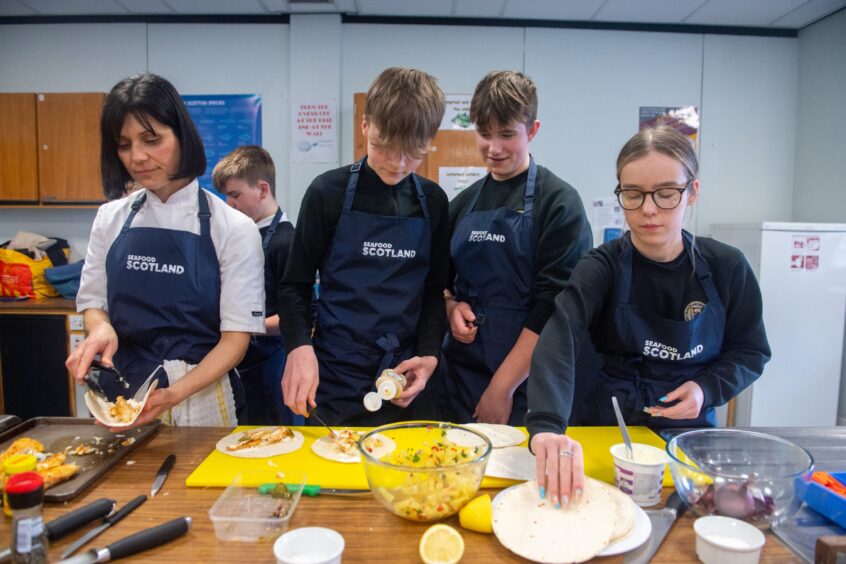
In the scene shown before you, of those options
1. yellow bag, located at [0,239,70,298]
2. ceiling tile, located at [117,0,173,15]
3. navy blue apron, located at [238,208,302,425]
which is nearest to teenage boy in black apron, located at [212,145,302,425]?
navy blue apron, located at [238,208,302,425]

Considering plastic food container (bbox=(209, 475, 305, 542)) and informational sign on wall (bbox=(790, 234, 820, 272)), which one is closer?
plastic food container (bbox=(209, 475, 305, 542))

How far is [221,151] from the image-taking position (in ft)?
13.8

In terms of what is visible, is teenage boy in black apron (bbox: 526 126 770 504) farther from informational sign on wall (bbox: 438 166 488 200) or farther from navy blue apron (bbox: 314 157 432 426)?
A: informational sign on wall (bbox: 438 166 488 200)

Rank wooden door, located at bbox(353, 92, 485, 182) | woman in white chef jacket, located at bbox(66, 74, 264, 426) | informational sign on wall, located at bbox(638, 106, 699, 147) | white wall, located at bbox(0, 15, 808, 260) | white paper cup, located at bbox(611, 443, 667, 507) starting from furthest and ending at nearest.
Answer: informational sign on wall, located at bbox(638, 106, 699, 147), white wall, located at bbox(0, 15, 808, 260), wooden door, located at bbox(353, 92, 485, 182), woman in white chef jacket, located at bbox(66, 74, 264, 426), white paper cup, located at bbox(611, 443, 667, 507)

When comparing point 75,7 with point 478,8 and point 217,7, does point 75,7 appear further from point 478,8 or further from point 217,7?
point 478,8

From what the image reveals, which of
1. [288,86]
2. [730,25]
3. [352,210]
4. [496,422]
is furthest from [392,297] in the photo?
[730,25]

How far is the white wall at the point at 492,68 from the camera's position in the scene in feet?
13.5

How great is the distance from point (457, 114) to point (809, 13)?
8.81ft

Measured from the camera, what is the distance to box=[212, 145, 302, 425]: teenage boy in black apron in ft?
7.55

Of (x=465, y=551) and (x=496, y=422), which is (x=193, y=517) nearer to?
(x=465, y=551)

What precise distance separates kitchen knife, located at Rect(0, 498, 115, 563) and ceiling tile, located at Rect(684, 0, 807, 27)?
4494 millimetres

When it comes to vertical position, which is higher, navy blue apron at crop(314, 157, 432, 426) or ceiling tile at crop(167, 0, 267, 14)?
ceiling tile at crop(167, 0, 267, 14)

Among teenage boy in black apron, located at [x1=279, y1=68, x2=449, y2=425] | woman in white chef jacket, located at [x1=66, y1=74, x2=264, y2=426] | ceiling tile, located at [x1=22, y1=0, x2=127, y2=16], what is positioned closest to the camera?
woman in white chef jacket, located at [x1=66, y1=74, x2=264, y2=426]

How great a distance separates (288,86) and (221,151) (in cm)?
74
